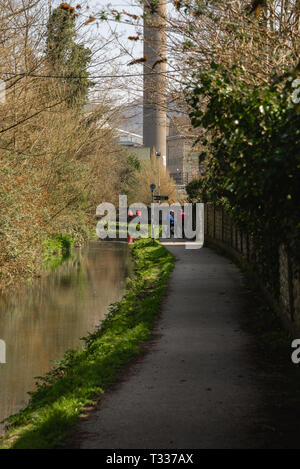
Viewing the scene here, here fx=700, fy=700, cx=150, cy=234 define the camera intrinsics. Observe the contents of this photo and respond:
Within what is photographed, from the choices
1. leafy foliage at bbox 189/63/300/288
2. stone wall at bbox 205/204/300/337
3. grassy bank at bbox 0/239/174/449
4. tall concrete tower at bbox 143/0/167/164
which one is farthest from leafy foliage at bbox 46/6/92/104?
leafy foliage at bbox 189/63/300/288

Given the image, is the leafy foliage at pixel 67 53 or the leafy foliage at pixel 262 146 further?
the leafy foliage at pixel 67 53

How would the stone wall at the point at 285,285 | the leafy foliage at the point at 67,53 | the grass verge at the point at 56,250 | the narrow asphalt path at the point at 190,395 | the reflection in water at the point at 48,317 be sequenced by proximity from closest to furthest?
1. the narrow asphalt path at the point at 190,395
2. the stone wall at the point at 285,285
3. the reflection in water at the point at 48,317
4. the leafy foliage at the point at 67,53
5. the grass verge at the point at 56,250

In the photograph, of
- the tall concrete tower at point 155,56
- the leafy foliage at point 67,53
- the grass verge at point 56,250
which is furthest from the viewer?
the grass verge at point 56,250

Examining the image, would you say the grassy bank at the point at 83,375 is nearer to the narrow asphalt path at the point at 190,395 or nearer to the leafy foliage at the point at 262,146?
the narrow asphalt path at the point at 190,395

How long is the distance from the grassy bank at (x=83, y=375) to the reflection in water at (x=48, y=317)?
19.0 inches

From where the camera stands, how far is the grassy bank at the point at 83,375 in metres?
6.97

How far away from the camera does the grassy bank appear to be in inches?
275

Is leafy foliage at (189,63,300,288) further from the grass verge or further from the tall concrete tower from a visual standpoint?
Answer: the grass verge

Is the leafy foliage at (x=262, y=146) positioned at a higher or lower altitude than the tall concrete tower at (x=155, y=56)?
lower

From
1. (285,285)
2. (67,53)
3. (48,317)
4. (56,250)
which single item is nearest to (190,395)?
(285,285)

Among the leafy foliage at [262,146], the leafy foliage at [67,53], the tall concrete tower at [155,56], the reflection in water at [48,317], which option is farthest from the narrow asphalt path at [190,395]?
the leafy foliage at [67,53]

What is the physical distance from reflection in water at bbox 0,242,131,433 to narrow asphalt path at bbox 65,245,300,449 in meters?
2.33
